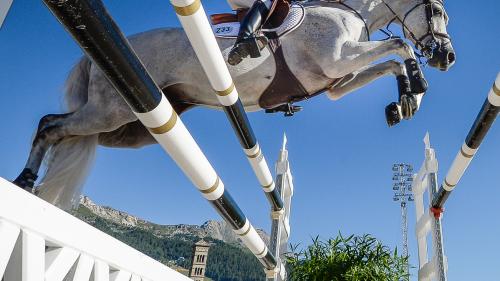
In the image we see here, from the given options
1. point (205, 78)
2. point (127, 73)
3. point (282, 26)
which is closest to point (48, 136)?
point (205, 78)

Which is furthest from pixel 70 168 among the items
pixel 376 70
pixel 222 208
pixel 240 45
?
pixel 376 70

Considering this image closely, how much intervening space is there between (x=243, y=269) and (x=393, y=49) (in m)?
76.3

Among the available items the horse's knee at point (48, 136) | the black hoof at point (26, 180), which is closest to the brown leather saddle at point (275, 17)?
the horse's knee at point (48, 136)

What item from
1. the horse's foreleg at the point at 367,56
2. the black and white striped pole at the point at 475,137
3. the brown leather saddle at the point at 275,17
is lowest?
the black and white striped pole at the point at 475,137

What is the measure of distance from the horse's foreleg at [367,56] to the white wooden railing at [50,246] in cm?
158

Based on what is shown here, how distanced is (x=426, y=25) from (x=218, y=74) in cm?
154

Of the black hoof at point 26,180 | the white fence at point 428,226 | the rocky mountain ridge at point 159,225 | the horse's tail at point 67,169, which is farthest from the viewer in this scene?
the rocky mountain ridge at point 159,225

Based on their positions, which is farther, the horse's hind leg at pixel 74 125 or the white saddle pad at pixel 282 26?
the white saddle pad at pixel 282 26

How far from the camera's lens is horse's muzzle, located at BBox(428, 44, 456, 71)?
2.09 metres

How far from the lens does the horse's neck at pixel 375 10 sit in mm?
2365

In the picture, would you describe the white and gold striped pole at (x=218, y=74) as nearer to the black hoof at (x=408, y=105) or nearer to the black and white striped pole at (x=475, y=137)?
the black hoof at (x=408, y=105)

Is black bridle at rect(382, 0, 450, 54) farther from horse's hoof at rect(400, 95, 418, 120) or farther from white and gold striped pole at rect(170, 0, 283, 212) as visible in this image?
white and gold striped pole at rect(170, 0, 283, 212)

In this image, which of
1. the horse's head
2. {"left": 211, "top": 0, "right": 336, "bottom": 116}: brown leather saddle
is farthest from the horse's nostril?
{"left": 211, "top": 0, "right": 336, "bottom": 116}: brown leather saddle

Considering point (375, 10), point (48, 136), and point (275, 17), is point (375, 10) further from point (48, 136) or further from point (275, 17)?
point (48, 136)
